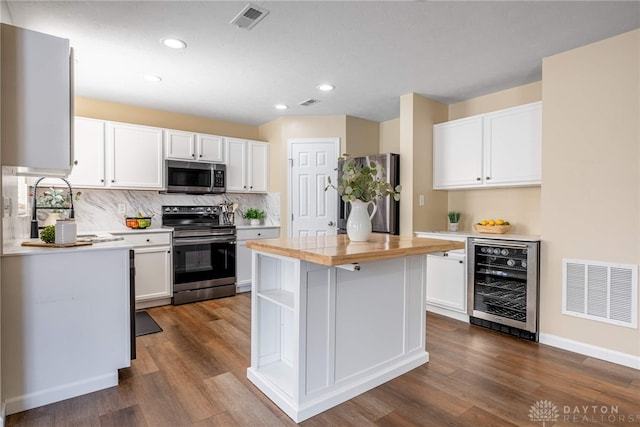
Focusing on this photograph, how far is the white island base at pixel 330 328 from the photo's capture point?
1.94 m

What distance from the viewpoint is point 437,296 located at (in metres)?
3.78

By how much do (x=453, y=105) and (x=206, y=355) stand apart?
388 centimetres

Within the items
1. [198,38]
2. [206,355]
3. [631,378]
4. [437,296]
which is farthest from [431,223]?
[198,38]

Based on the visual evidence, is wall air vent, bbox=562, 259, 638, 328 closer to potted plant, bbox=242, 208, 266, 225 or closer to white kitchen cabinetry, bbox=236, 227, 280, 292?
white kitchen cabinetry, bbox=236, 227, 280, 292

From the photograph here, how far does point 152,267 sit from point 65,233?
1.75m

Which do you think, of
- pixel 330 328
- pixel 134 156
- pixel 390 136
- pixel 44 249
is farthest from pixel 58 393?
pixel 390 136

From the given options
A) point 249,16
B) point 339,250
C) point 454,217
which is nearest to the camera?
point 339,250

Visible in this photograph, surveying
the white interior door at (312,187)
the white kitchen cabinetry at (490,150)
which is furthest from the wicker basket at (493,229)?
the white interior door at (312,187)

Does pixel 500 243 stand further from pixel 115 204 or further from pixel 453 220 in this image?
pixel 115 204

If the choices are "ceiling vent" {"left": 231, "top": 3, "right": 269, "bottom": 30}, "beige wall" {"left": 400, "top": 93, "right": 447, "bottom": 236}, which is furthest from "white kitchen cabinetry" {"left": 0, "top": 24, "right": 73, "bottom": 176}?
"beige wall" {"left": 400, "top": 93, "right": 447, "bottom": 236}

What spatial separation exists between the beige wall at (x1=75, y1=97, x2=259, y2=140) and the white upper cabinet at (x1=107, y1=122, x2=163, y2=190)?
349 millimetres

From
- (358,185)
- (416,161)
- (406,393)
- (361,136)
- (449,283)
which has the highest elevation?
(361,136)

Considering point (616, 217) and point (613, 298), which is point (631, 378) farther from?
point (616, 217)

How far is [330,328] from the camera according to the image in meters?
2.04
